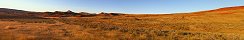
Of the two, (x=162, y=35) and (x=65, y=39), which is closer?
(x=65, y=39)

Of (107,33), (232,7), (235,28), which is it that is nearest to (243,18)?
(235,28)

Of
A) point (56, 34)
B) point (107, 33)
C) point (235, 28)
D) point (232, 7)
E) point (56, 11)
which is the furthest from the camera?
point (56, 11)

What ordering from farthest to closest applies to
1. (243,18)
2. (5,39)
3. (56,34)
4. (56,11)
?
(56,11) → (243,18) → (56,34) → (5,39)

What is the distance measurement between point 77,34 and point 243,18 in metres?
21.2

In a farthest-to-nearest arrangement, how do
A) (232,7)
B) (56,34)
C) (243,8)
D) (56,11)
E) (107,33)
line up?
(56,11)
(232,7)
(243,8)
(107,33)
(56,34)

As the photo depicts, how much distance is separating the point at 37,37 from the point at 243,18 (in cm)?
2327

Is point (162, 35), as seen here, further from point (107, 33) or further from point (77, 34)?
point (77, 34)

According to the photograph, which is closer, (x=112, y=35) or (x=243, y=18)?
(x=112, y=35)

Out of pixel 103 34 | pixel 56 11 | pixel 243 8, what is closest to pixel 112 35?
pixel 103 34

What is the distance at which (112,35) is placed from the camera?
618 inches

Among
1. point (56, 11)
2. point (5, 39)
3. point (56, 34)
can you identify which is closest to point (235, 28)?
point (56, 34)

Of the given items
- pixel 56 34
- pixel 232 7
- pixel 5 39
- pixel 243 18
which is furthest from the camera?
pixel 232 7

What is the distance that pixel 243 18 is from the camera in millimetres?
32562

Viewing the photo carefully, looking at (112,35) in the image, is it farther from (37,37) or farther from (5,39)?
(5,39)
